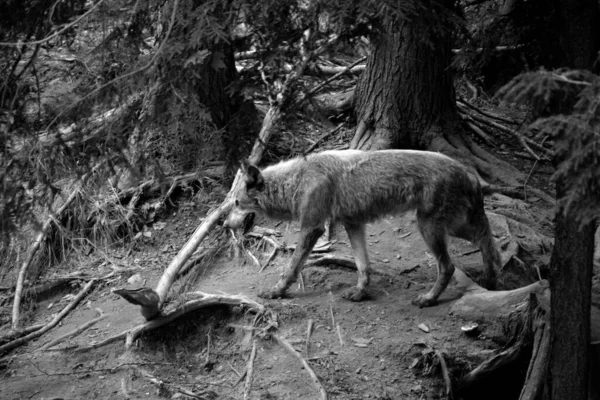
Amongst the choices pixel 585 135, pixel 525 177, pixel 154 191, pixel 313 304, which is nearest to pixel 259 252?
pixel 313 304

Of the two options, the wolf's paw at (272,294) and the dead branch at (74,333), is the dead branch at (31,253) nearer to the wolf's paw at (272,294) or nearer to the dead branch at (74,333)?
the dead branch at (74,333)

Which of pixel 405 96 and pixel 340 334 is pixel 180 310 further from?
pixel 405 96

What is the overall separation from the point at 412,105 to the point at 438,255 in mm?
2901

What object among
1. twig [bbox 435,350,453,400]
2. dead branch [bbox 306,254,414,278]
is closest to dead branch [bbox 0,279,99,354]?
dead branch [bbox 306,254,414,278]

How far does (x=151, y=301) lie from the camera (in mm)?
7594

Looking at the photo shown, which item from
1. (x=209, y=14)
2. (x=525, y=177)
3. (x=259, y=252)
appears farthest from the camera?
(x=525, y=177)

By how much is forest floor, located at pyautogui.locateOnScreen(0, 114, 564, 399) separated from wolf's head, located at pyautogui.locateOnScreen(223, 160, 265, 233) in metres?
0.50

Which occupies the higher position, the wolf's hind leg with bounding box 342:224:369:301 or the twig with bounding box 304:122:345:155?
the twig with bounding box 304:122:345:155

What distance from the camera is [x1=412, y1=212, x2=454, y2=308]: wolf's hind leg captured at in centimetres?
753

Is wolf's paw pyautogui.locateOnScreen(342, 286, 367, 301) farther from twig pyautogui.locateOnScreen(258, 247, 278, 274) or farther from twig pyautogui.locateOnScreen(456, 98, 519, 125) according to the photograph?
twig pyautogui.locateOnScreen(456, 98, 519, 125)

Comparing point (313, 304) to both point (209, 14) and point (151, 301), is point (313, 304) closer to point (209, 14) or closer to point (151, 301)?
point (151, 301)

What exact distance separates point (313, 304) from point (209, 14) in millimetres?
3973

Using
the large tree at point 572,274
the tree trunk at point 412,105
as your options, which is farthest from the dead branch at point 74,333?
the large tree at point 572,274

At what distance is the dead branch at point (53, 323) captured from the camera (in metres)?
8.35
